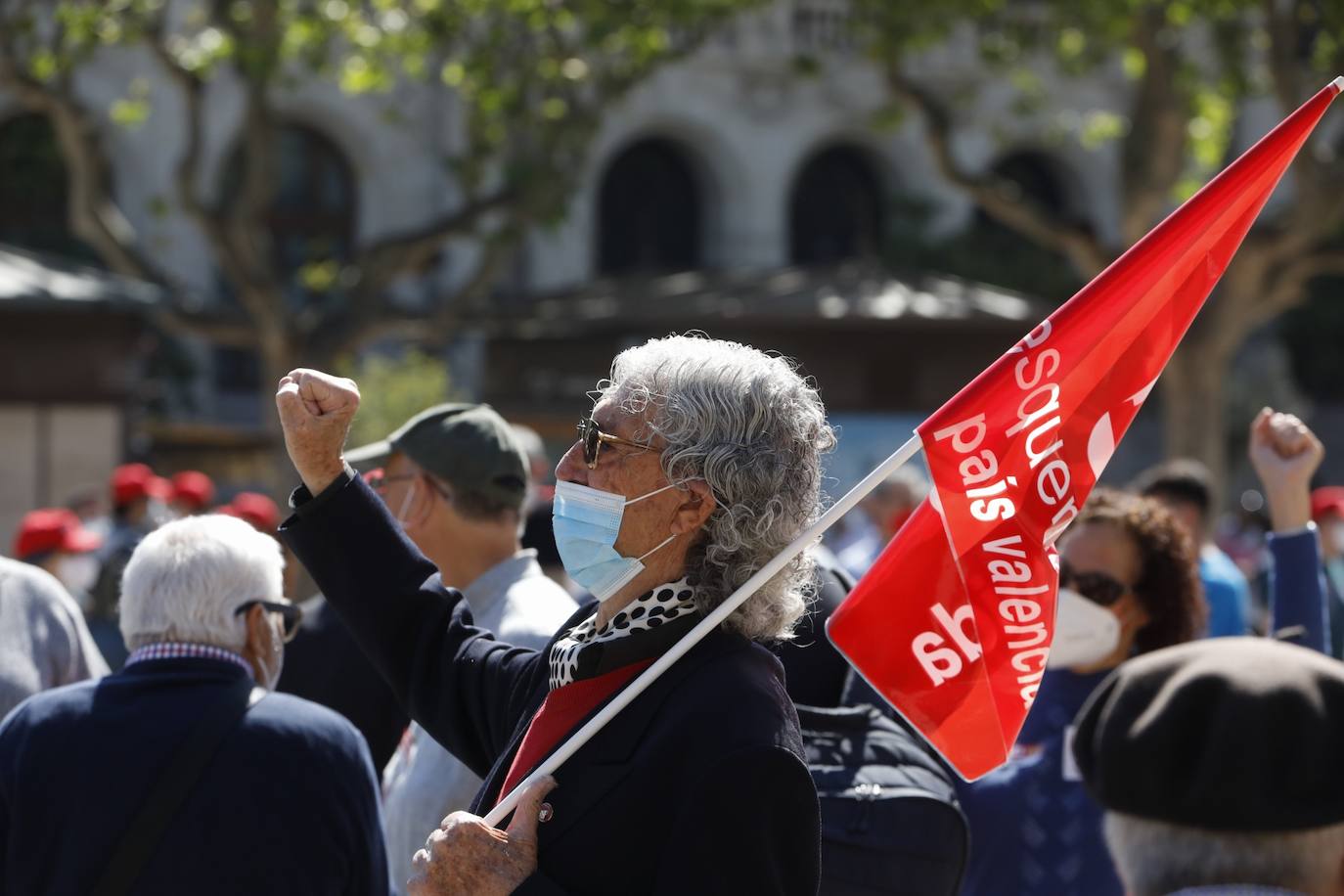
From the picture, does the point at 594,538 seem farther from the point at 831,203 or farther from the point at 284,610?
the point at 831,203

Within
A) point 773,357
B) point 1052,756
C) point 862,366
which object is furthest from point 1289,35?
point 773,357

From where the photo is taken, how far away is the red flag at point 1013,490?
10.1 ft

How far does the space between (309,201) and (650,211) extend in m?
5.66

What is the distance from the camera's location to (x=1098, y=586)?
4.60 metres

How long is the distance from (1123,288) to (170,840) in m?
1.94

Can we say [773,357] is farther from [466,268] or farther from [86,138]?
[466,268]

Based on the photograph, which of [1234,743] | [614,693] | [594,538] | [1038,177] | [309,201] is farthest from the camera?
[1038,177]

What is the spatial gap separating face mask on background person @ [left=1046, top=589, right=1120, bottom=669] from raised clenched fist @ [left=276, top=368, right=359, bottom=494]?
2.14 meters

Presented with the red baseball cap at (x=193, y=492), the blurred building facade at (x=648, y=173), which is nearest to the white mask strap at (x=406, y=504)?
the red baseball cap at (x=193, y=492)

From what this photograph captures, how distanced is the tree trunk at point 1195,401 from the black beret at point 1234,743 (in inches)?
545

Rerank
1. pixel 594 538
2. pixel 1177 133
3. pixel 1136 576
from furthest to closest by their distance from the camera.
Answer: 1. pixel 1177 133
2. pixel 1136 576
3. pixel 594 538

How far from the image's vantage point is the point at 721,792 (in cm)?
251

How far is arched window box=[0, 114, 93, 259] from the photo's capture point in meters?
26.0

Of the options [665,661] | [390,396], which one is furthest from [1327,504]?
[390,396]
